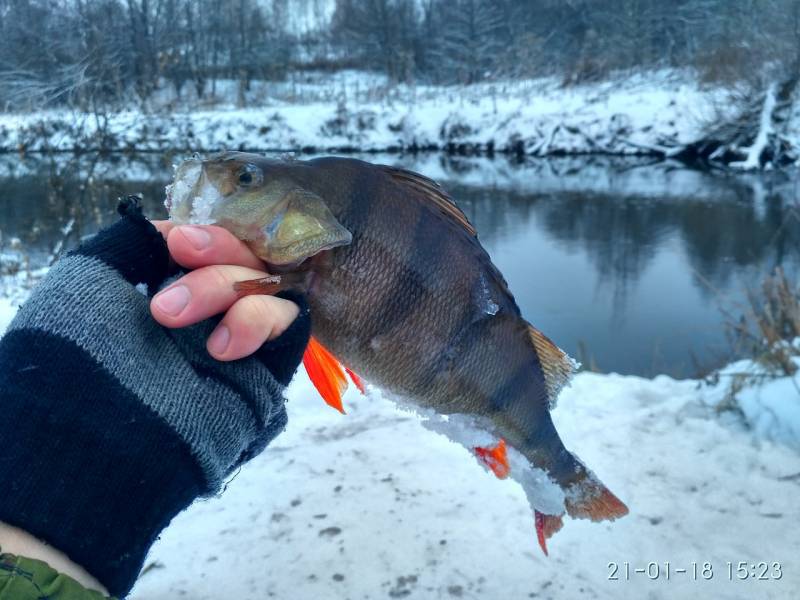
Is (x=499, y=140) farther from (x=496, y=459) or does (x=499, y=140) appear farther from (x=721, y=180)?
(x=496, y=459)

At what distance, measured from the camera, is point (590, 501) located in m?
1.81

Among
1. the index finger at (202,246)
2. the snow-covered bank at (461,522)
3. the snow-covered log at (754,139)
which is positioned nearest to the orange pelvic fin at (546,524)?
the snow-covered bank at (461,522)

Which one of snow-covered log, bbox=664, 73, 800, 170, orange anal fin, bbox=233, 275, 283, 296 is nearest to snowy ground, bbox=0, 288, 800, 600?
orange anal fin, bbox=233, 275, 283, 296

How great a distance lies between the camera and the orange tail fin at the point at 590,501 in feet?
5.90

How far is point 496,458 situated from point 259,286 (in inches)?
31.7

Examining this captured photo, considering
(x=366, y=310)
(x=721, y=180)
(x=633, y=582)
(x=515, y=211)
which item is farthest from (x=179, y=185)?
(x=721, y=180)

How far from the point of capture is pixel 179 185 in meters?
1.34

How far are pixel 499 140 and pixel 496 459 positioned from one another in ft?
66.2

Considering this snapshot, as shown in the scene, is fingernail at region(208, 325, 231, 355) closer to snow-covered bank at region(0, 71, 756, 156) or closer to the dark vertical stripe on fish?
the dark vertical stripe on fish

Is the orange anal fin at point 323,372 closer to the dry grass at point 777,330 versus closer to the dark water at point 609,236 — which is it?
the dry grass at point 777,330

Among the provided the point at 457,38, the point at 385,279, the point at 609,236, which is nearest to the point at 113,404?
the point at 385,279

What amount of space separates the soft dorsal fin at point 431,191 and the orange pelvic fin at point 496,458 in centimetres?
59

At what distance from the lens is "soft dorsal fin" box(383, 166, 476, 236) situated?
146 cm

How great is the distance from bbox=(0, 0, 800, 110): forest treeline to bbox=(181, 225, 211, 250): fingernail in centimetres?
1172
